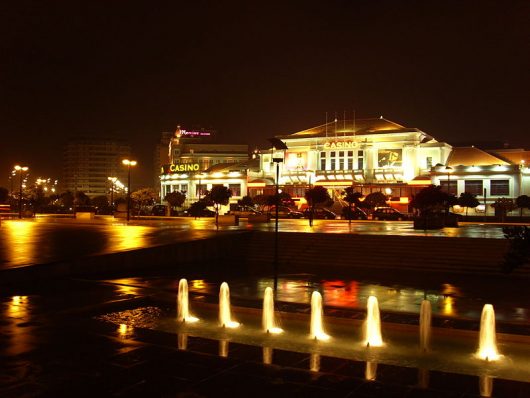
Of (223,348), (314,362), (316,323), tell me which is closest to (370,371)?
(314,362)

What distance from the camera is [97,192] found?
191m

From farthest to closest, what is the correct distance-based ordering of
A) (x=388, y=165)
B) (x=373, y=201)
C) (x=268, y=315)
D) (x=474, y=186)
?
(x=388, y=165) → (x=474, y=186) → (x=373, y=201) → (x=268, y=315)

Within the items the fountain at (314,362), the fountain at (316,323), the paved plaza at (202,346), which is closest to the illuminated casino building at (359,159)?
the paved plaza at (202,346)

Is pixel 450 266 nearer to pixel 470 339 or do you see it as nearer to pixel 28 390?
pixel 470 339

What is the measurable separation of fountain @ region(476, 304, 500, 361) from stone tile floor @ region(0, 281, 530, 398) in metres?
1.26

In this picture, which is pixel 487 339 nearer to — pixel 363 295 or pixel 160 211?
pixel 363 295

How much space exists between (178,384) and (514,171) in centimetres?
7017

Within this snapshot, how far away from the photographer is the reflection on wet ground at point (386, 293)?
12672mm

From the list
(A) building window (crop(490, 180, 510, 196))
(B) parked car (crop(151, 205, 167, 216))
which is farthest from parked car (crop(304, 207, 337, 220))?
(A) building window (crop(490, 180, 510, 196))

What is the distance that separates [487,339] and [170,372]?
16.6 ft

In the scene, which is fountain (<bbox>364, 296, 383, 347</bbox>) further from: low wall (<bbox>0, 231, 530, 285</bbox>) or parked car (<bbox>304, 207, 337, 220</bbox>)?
parked car (<bbox>304, 207, 337, 220</bbox>)

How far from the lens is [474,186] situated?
238 ft

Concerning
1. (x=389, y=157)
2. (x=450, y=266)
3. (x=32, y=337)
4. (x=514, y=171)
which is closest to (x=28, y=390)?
(x=32, y=337)

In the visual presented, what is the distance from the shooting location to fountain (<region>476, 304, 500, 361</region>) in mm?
8836
